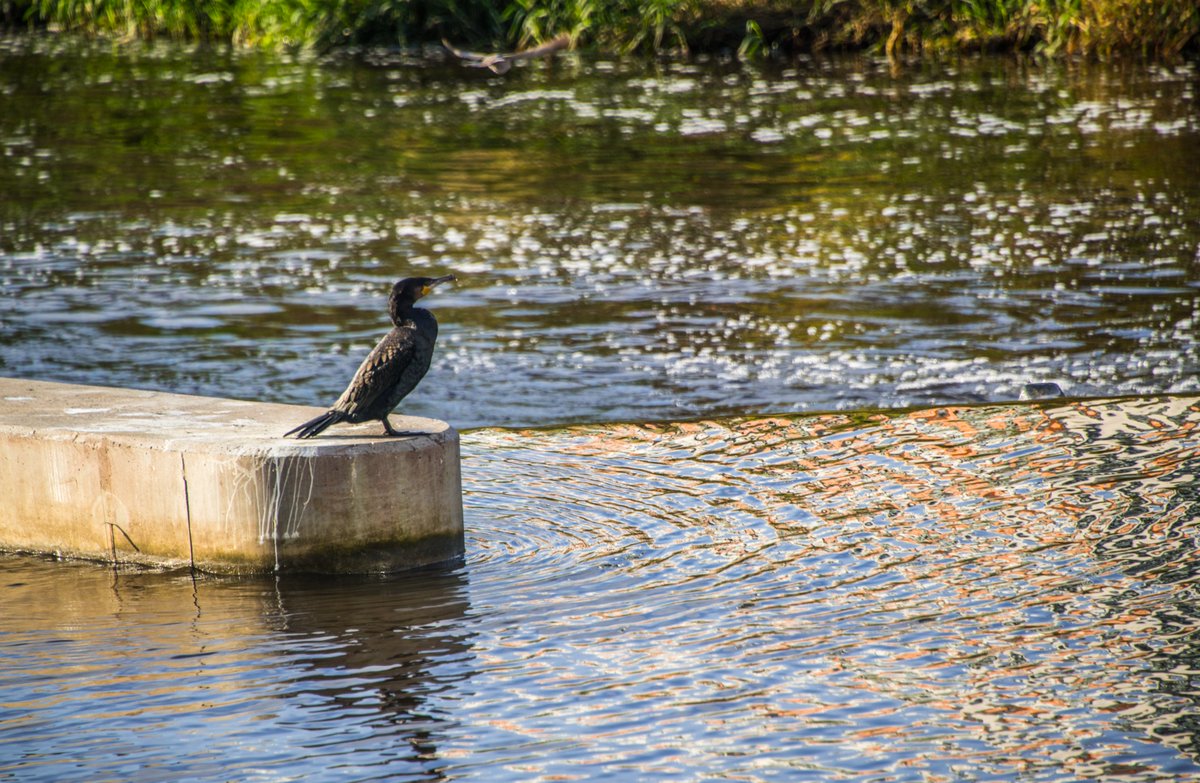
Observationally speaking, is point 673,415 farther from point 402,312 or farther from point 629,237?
point 629,237

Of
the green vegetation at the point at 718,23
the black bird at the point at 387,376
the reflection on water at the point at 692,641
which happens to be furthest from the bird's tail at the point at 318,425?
the green vegetation at the point at 718,23

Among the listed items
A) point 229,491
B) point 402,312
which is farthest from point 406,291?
point 229,491

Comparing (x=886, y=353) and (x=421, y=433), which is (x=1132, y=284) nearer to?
(x=886, y=353)

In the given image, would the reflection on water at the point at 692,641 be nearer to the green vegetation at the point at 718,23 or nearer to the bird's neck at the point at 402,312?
the bird's neck at the point at 402,312

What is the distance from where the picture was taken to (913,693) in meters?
5.75

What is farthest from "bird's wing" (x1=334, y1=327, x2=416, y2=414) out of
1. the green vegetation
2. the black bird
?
the green vegetation

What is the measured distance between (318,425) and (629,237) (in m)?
9.46

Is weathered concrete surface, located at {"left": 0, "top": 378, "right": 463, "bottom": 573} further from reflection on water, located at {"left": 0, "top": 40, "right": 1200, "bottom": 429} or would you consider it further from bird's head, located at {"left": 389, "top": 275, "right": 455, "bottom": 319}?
reflection on water, located at {"left": 0, "top": 40, "right": 1200, "bottom": 429}

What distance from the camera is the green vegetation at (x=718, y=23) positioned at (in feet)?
89.9

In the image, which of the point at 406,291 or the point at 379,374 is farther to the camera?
the point at 406,291

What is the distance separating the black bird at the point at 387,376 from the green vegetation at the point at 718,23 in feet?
74.6

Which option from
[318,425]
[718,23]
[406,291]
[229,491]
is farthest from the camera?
[718,23]

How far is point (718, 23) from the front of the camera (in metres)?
30.9

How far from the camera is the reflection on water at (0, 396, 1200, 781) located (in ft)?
17.6
